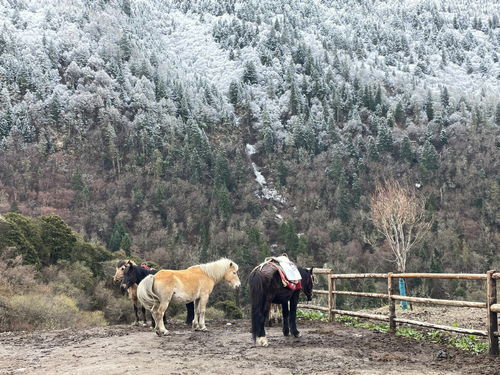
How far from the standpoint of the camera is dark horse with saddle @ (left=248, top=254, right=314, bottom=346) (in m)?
7.33

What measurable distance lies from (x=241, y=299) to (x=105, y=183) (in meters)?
52.2

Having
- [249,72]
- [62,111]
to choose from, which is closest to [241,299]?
[62,111]

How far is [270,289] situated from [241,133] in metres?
103

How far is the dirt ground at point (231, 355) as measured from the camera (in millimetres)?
5598

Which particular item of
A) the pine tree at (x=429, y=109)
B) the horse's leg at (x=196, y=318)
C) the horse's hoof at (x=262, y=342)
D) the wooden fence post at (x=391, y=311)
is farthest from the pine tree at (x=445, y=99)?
the horse's hoof at (x=262, y=342)

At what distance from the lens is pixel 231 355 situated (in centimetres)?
655

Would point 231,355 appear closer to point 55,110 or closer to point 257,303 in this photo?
point 257,303

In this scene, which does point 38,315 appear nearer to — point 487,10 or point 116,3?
point 116,3

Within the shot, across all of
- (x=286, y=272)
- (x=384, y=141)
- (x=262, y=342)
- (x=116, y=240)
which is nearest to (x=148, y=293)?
(x=262, y=342)

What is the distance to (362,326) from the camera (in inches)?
390

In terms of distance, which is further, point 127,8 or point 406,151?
point 127,8

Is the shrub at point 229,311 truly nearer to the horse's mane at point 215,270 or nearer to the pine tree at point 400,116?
the horse's mane at point 215,270

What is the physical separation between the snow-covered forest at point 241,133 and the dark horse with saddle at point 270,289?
40.6 meters

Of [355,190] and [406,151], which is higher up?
[406,151]
